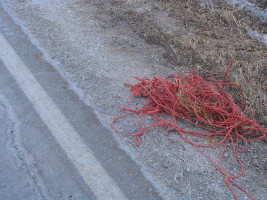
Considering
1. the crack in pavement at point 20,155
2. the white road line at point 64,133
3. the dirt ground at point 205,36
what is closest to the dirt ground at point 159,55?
the dirt ground at point 205,36

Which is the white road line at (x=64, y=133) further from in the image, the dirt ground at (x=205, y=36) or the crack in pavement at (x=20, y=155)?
the dirt ground at (x=205, y=36)

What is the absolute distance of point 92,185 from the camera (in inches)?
103

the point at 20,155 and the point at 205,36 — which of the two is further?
the point at 205,36

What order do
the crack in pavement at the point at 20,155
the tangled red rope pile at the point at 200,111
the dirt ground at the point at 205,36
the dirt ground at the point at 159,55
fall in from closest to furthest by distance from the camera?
the crack in pavement at the point at 20,155, the dirt ground at the point at 159,55, the tangled red rope pile at the point at 200,111, the dirt ground at the point at 205,36

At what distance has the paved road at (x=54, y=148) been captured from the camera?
2586 mm

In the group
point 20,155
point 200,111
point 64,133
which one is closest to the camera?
point 20,155

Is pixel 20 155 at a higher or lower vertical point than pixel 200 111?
higher

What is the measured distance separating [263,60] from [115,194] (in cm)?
276

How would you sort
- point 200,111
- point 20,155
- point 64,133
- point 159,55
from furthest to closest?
point 159,55 < point 200,111 < point 64,133 < point 20,155

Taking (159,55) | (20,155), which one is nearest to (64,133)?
(20,155)

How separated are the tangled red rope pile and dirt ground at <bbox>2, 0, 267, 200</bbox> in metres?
0.08

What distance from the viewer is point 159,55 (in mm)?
4488

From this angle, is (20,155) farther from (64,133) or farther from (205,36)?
(205,36)

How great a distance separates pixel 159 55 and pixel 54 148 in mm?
2100
